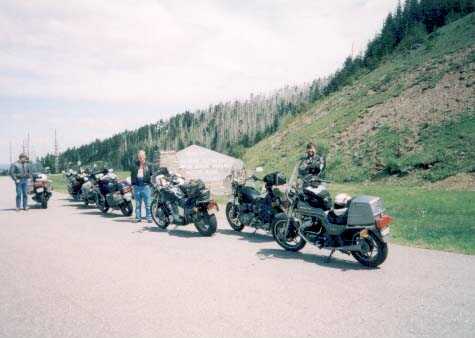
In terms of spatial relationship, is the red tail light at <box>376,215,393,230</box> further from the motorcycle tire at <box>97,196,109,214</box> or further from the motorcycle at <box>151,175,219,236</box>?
the motorcycle tire at <box>97,196,109,214</box>

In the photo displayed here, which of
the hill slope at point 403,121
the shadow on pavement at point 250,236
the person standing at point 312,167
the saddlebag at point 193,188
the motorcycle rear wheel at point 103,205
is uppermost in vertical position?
the hill slope at point 403,121

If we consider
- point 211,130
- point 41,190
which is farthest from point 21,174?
point 211,130

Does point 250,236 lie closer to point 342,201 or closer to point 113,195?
point 342,201

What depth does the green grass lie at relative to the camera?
822cm

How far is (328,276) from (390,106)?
31865mm

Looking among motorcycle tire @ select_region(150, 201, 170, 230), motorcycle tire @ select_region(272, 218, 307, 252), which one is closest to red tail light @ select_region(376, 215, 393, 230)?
motorcycle tire @ select_region(272, 218, 307, 252)

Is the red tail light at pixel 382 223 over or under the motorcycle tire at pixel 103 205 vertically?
over

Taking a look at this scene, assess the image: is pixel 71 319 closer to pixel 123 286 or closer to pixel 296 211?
pixel 123 286

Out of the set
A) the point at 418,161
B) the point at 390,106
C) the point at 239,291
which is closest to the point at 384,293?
the point at 239,291

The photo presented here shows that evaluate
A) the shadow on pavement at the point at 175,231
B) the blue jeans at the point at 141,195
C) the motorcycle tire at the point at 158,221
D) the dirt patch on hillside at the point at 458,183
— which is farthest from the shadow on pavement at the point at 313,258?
the dirt patch on hillside at the point at 458,183

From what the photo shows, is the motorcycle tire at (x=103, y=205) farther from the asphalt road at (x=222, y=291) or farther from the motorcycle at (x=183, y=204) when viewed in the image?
the asphalt road at (x=222, y=291)

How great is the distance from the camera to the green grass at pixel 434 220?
324 inches

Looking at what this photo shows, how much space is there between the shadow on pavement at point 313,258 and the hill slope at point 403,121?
17.0m

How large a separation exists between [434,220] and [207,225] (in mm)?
6184
